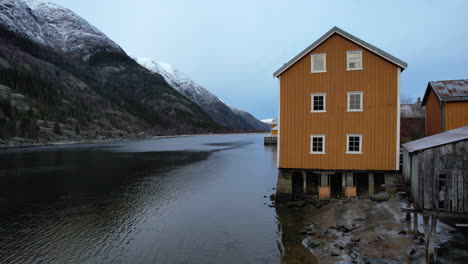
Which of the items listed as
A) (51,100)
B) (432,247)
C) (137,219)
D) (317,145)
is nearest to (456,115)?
(317,145)

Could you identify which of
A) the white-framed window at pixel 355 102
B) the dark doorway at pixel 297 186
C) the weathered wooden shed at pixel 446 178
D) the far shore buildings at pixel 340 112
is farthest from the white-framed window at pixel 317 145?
the weathered wooden shed at pixel 446 178

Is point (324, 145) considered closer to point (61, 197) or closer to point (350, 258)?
point (350, 258)

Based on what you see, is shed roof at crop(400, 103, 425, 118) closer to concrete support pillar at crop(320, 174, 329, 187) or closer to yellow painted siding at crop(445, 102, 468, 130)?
yellow painted siding at crop(445, 102, 468, 130)

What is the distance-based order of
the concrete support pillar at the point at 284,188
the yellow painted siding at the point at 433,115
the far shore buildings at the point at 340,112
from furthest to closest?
the yellow painted siding at the point at 433,115 < the concrete support pillar at the point at 284,188 < the far shore buildings at the point at 340,112

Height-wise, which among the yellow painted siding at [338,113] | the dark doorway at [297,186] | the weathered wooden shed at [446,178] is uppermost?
the yellow painted siding at [338,113]

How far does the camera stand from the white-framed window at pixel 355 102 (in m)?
19.9

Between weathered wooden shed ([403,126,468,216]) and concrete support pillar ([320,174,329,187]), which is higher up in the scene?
weathered wooden shed ([403,126,468,216])

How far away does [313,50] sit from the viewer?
20625mm

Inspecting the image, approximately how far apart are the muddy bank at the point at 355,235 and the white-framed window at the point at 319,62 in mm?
9657

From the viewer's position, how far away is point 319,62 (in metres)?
20.6

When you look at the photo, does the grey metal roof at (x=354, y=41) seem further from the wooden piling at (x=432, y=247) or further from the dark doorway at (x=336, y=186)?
the wooden piling at (x=432, y=247)

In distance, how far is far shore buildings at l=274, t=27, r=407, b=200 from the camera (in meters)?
19.6

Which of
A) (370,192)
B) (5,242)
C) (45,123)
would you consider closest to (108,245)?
(5,242)

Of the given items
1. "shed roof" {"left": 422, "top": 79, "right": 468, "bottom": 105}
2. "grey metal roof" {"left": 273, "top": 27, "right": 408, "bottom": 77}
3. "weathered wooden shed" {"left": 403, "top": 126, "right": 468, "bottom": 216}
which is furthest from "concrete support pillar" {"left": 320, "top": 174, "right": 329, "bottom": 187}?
Result: "shed roof" {"left": 422, "top": 79, "right": 468, "bottom": 105}
